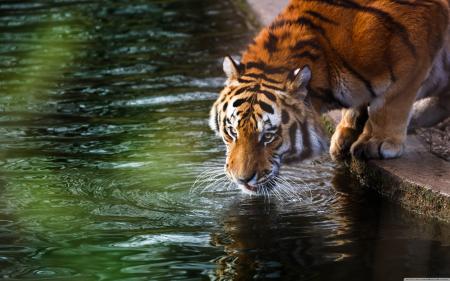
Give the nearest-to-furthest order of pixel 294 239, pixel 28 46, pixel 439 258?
pixel 439 258 < pixel 294 239 < pixel 28 46

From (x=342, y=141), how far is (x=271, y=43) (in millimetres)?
887

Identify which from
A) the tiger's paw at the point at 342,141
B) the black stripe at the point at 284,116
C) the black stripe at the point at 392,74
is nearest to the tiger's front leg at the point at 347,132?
the tiger's paw at the point at 342,141

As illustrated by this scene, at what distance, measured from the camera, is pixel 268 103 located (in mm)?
5117

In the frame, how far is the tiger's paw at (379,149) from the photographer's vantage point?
18.8 feet

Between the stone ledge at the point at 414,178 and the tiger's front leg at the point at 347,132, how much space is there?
0.11 meters

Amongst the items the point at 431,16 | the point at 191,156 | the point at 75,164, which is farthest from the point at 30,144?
the point at 431,16

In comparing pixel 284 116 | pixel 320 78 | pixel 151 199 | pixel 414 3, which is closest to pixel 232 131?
pixel 284 116

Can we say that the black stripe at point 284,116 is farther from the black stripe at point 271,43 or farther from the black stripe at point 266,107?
the black stripe at point 271,43

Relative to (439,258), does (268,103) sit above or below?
above

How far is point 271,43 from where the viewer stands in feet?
17.6

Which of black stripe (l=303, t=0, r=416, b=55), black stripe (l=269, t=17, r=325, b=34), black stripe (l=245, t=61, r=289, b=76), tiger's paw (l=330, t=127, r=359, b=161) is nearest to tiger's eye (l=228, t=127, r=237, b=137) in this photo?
black stripe (l=245, t=61, r=289, b=76)

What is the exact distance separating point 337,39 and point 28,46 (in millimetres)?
4164

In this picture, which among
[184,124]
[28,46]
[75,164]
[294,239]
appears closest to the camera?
[294,239]

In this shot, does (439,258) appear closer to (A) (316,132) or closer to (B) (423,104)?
(A) (316,132)
